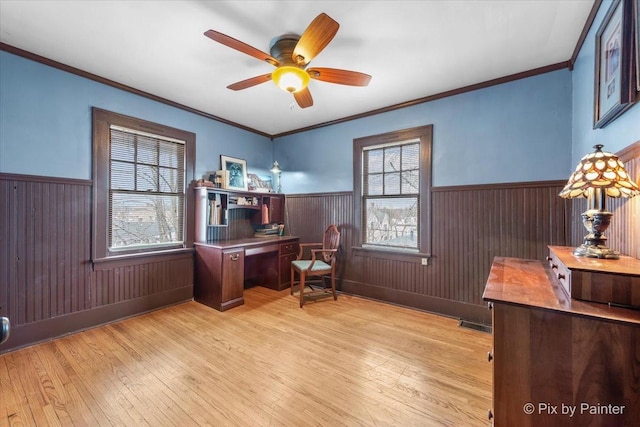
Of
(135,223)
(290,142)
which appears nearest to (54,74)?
(135,223)

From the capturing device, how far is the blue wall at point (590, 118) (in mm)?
1450

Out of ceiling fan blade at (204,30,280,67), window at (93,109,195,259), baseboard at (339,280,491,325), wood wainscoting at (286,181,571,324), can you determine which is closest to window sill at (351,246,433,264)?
wood wainscoting at (286,181,571,324)

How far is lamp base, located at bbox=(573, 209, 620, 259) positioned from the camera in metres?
1.26

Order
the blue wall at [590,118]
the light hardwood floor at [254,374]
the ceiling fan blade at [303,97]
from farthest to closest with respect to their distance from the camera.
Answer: the ceiling fan blade at [303,97]
the light hardwood floor at [254,374]
the blue wall at [590,118]

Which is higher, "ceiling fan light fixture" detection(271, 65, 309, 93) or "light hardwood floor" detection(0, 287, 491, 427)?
"ceiling fan light fixture" detection(271, 65, 309, 93)

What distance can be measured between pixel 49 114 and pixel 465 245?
461 centimetres

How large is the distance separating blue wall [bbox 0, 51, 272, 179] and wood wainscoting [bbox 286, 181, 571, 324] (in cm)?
320

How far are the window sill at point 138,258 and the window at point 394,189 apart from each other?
2.55 m

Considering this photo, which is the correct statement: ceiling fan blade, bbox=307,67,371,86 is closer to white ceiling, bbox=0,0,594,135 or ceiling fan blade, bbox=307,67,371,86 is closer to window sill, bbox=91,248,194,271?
white ceiling, bbox=0,0,594,135

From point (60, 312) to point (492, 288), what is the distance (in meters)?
3.75

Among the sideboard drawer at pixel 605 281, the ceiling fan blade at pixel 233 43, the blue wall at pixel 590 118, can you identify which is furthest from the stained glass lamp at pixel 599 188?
the ceiling fan blade at pixel 233 43

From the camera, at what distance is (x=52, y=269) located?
8.19 ft

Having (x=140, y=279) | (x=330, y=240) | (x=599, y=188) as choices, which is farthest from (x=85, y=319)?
(x=599, y=188)

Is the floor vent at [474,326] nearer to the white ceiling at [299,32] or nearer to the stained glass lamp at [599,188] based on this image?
the stained glass lamp at [599,188]
